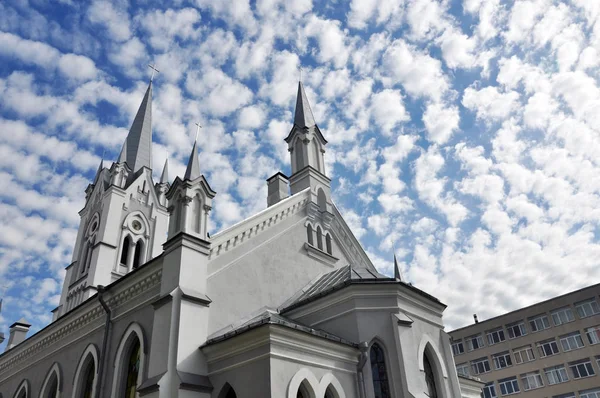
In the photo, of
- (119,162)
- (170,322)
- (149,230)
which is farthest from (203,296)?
(119,162)

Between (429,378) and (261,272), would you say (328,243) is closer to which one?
(261,272)

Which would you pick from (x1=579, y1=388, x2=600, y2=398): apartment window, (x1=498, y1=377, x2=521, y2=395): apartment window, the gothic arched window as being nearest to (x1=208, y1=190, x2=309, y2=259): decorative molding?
the gothic arched window

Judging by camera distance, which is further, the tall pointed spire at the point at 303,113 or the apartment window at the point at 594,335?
the apartment window at the point at 594,335

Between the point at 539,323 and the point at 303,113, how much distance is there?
136 feet

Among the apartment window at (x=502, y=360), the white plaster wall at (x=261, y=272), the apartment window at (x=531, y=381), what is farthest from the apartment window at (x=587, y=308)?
the white plaster wall at (x=261, y=272)

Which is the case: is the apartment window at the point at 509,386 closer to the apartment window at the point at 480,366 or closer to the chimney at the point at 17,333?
the apartment window at the point at 480,366

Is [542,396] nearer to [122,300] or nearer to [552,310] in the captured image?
[552,310]

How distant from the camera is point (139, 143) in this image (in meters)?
41.1

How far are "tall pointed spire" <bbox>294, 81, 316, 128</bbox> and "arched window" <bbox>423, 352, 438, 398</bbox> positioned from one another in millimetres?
12736

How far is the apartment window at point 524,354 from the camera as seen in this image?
164ft

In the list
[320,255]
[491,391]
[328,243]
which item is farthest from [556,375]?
[320,255]

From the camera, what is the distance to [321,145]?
23.6 m

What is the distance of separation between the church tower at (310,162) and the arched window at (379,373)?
740 centimetres

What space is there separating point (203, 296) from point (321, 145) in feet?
39.9
